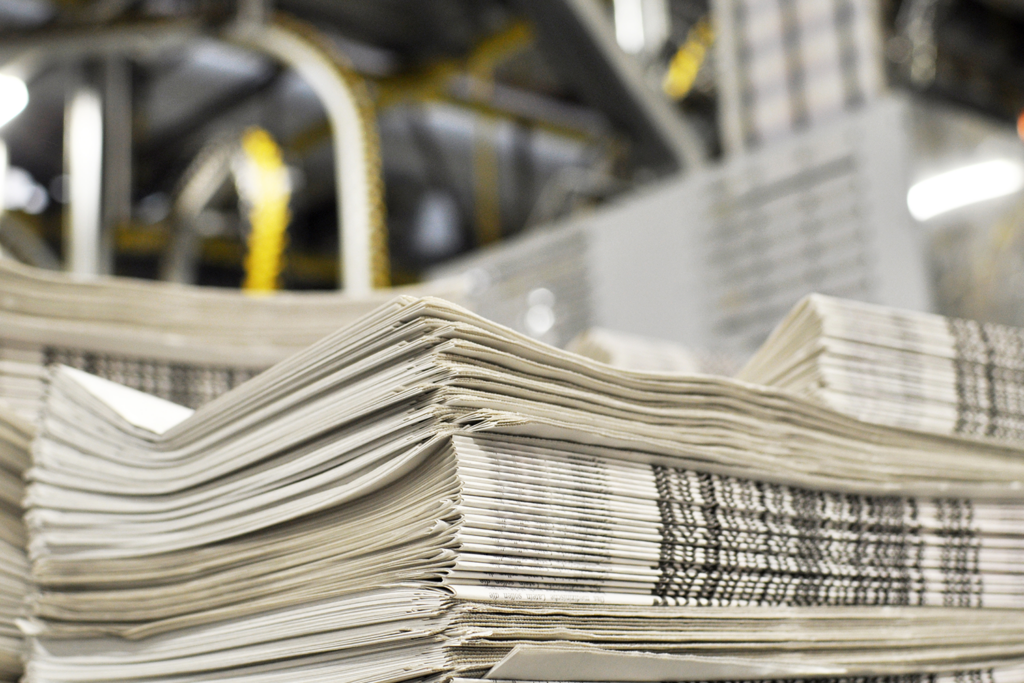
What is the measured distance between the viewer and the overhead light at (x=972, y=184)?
232 centimetres

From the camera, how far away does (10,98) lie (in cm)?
161

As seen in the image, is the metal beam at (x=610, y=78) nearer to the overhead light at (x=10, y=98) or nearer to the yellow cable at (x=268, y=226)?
the yellow cable at (x=268, y=226)

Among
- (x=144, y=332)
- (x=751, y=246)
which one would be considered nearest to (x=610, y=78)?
(x=751, y=246)

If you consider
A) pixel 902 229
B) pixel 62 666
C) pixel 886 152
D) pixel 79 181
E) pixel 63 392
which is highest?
pixel 79 181

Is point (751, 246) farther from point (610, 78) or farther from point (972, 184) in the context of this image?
point (972, 184)

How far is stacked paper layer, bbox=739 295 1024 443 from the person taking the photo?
626 mm

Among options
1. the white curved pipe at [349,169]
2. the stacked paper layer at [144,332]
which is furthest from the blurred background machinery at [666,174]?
the stacked paper layer at [144,332]

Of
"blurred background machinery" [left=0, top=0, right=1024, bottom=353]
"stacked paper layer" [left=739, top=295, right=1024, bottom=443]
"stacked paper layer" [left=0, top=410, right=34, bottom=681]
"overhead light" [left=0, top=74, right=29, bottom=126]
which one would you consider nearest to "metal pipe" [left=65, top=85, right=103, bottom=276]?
"blurred background machinery" [left=0, top=0, right=1024, bottom=353]

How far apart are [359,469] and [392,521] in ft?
0.11

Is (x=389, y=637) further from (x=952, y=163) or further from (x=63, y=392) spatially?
(x=952, y=163)

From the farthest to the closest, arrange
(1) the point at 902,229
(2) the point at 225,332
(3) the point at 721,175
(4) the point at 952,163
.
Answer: (4) the point at 952,163
(3) the point at 721,175
(1) the point at 902,229
(2) the point at 225,332

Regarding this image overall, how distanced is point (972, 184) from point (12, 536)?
8.22ft

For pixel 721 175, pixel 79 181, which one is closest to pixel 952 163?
pixel 721 175

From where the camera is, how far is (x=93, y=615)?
0.58 meters
